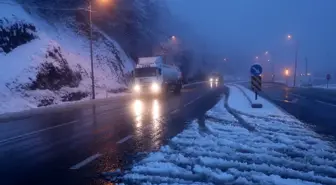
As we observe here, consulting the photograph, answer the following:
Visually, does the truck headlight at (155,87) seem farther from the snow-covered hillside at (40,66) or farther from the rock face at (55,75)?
the rock face at (55,75)

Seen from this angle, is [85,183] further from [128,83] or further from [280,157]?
[128,83]

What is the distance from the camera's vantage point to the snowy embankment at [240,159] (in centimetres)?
572

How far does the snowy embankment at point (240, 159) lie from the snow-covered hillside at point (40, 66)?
15978 millimetres

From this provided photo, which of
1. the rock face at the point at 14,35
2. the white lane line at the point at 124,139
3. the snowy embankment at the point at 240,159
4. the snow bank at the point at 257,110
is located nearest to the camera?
the snowy embankment at the point at 240,159

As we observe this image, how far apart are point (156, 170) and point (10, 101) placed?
18453 mm

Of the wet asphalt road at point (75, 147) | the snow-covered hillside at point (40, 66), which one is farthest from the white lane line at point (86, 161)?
the snow-covered hillside at point (40, 66)

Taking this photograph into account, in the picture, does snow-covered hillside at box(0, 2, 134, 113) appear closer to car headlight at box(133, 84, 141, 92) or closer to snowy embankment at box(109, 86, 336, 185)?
car headlight at box(133, 84, 141, 92)

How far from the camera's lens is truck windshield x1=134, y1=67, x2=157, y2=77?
2869 centimetres

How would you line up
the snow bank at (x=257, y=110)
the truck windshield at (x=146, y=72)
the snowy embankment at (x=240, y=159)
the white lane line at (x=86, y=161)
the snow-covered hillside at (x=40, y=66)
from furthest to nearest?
the truck windshield at (x=146, y=72), the snow-covered hillside at (x=40, y=66), the snow bank at (x=257, y=110), the white lane line at (x=86, y=161), the snowy embankment at (x=240, y=159)

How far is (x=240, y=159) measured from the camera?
696 cm

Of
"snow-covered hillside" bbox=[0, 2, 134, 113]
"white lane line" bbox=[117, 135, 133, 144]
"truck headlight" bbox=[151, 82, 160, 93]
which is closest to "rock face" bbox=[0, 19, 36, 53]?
"snow-covered hillside" bbox=[0, 2, 134, 113]

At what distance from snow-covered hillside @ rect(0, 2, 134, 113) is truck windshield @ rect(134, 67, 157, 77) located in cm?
559

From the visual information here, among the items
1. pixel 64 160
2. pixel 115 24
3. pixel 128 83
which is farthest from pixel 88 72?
pixel 64 160

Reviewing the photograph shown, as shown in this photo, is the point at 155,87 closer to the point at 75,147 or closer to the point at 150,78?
the point at 150,78
